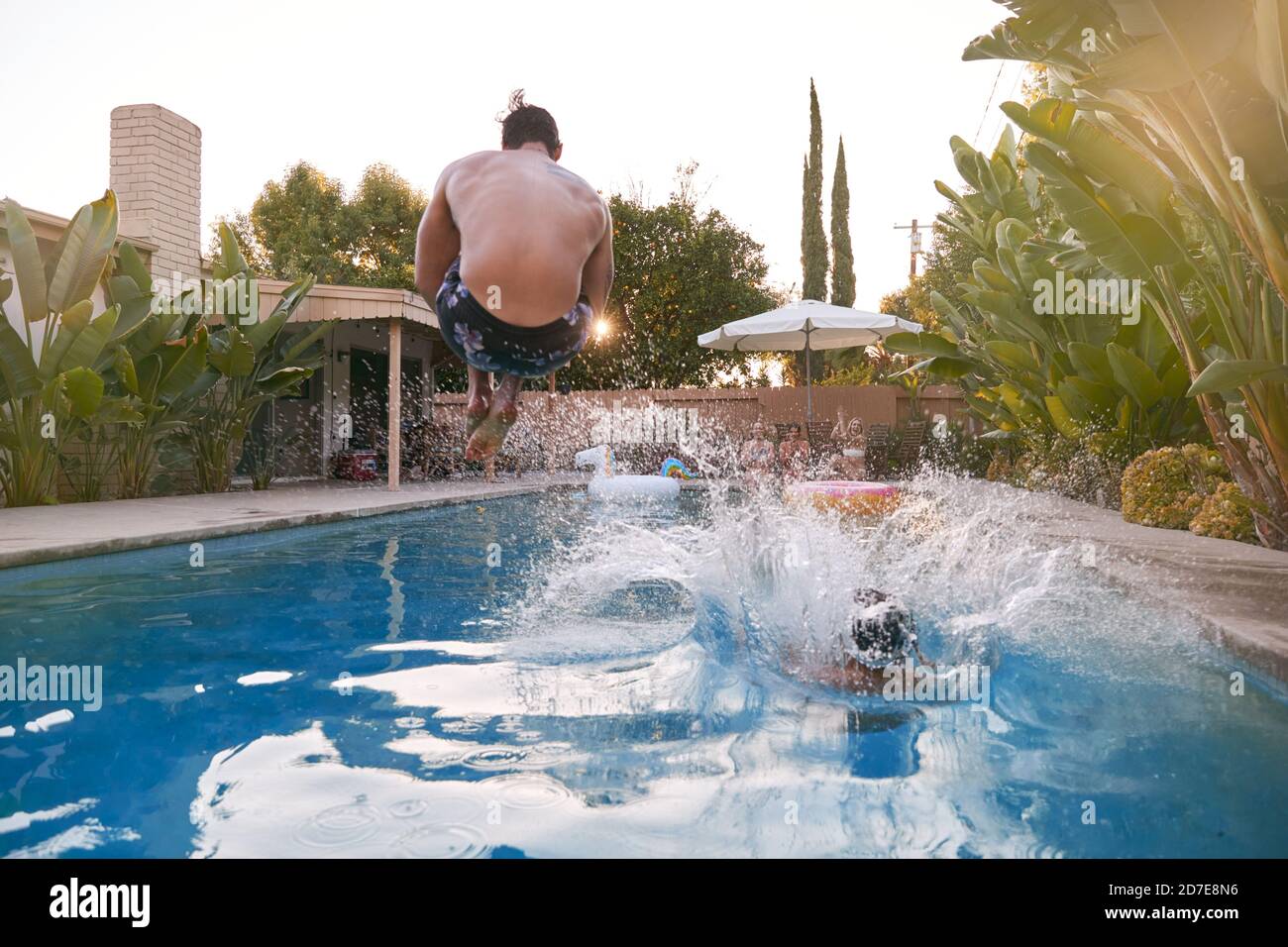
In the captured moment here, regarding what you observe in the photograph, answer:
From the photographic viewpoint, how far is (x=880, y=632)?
3.45 meters

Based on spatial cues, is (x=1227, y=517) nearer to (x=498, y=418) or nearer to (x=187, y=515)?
(x=498, y=418)

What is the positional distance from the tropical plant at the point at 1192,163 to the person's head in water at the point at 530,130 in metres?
2.73

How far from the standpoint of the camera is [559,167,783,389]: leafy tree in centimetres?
2431

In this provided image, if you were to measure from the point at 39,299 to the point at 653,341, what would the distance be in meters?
17.6

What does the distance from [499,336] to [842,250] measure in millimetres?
27562

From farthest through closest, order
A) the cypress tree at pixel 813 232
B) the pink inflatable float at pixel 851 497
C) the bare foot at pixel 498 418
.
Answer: the cypress tree at pixel 813 232 → the pink inflatable float at pixel 851 497 → the bare foot at pixel 498 418

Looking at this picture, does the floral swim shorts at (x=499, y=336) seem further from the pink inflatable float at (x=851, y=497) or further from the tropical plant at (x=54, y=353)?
the tropical plant at (x=54, y=353)

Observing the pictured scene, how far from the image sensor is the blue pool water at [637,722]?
7.64 ft

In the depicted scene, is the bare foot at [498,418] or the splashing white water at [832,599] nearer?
the bare foot at [498,418]

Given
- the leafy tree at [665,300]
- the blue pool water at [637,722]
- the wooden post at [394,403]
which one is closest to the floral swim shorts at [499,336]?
the blue pool water at [637,722]

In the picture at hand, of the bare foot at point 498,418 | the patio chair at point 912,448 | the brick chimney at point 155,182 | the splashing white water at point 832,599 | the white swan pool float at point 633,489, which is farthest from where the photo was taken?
A: the patio chair at point 912,448

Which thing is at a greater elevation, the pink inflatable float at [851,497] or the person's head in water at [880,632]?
the pink inflatable float at [851,497]

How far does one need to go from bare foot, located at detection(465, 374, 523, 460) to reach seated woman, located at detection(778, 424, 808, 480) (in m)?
8.82

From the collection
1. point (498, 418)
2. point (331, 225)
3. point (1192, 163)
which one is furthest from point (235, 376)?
point (331, 225)
